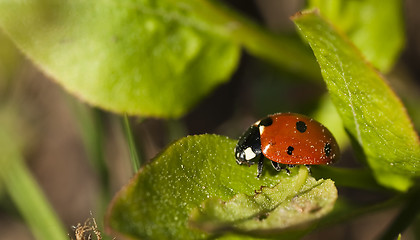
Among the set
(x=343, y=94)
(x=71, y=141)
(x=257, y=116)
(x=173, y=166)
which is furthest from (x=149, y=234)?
(x=71, y=141)

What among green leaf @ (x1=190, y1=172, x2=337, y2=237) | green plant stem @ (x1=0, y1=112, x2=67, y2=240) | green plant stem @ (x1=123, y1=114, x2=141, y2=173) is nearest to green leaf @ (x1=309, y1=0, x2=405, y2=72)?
green plant stem @ (x1=123, y1=114, x2=141, y2=173)

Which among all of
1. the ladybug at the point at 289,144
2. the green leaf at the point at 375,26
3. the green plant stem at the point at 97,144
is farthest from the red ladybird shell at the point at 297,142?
the green plant stem at the point at 97,144

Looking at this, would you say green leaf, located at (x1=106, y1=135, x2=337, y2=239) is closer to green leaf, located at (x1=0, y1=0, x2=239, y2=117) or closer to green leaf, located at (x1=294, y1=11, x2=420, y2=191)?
green leaf, located at (x1=294, y1=11, x2=420, y2=191)

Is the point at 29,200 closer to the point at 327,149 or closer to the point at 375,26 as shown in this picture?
the point at 327,149

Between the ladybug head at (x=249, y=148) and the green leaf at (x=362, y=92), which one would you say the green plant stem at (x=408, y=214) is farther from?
the ladybug head at (x=249, y=148)

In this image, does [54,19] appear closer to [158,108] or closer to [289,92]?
[158,108]

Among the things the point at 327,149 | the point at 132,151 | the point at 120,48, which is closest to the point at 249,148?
the point at 327,149
